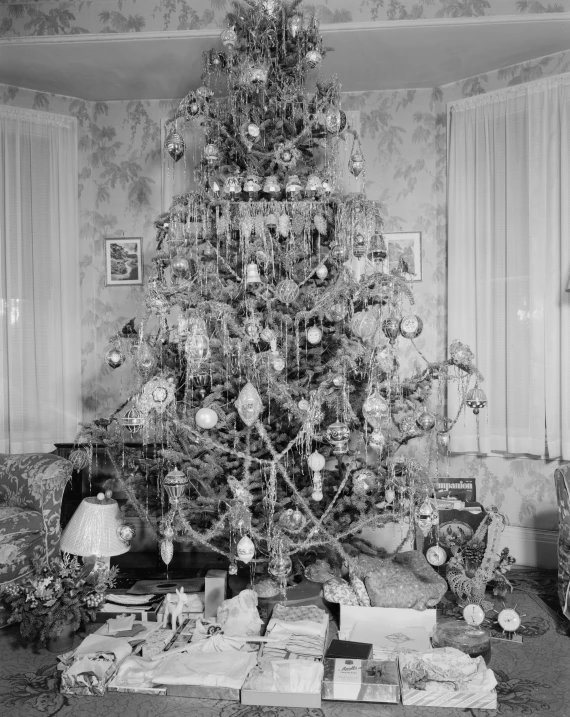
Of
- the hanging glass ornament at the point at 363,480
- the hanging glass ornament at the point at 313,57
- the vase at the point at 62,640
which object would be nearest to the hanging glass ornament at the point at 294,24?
the hanging glass ornament at the point at 313,57

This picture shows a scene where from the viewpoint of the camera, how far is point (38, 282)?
175 inches

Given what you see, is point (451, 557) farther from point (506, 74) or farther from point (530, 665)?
point (506, 74)

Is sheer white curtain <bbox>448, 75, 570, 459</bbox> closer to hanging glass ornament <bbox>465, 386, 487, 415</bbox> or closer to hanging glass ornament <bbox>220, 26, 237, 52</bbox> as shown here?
hanging glass ornament <bbox>465, 386, 487, 415</bbox>

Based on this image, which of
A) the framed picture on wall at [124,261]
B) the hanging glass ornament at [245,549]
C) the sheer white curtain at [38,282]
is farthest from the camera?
the framed picture on wall at [124,261]

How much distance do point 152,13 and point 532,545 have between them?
3.98m

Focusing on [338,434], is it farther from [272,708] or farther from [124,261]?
[124,261]

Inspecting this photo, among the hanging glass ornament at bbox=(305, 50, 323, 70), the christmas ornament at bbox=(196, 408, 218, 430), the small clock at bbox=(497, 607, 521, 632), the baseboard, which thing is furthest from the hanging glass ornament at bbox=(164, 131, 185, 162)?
the baseboard

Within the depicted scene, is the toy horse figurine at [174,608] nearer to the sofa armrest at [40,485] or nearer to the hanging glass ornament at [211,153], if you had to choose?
the sofa armrest at [40,485]

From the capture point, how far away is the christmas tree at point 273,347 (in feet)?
10.2

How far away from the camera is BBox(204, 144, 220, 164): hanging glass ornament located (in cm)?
353

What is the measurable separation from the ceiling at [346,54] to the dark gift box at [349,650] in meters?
3.22

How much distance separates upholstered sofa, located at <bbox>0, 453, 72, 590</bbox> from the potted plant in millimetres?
151

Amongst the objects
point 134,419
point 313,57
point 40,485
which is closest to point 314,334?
point 134,419

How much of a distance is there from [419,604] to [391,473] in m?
0.61
